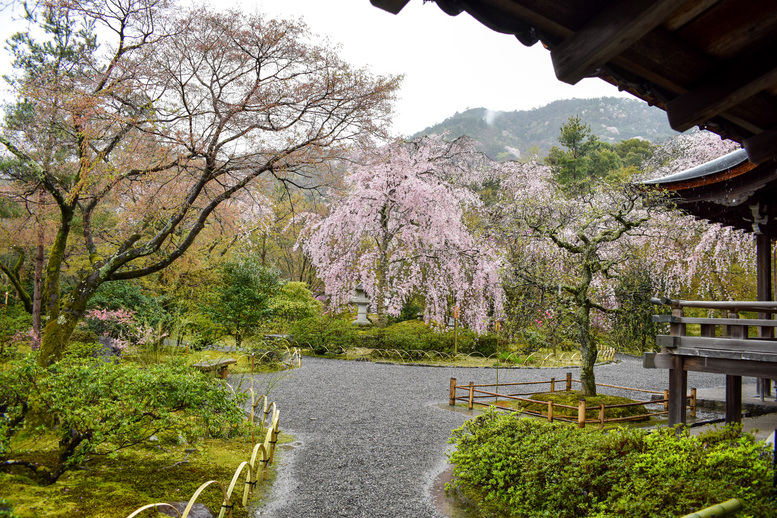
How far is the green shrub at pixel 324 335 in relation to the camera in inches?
568

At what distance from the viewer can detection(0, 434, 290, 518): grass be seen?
3.27 m

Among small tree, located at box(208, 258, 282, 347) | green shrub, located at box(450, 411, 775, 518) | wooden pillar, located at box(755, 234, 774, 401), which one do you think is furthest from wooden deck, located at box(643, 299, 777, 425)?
small tree, located at box(208, 258, 282, 347)

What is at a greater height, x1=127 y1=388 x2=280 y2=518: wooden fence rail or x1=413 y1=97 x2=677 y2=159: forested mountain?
x1=413 y1=97 x2=677 y2=159: forested mountain

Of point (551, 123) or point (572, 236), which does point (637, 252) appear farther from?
point (551, 123)

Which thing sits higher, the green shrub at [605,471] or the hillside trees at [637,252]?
the hillside trees at [637,252]

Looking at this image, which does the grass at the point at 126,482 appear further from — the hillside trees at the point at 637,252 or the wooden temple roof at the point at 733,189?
the hillside trees at the point at 637,252

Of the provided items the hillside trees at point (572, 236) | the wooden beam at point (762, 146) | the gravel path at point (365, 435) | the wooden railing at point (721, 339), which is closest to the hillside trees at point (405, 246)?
the hillside trees at point (572, 236)

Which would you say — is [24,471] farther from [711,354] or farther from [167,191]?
[711,354]

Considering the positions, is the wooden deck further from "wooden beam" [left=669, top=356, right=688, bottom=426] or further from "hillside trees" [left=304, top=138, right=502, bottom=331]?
"hillside trees" [left=304, top=138, right=502, bottom=331]

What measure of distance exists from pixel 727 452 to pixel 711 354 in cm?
157

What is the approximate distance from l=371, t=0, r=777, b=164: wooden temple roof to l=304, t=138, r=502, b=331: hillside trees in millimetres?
12487

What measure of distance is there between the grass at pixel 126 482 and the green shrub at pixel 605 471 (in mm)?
2167

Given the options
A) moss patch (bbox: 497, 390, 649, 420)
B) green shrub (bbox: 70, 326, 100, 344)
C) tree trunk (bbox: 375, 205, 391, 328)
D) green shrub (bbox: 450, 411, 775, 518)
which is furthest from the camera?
tree trunk (bbox: 375, 205, 391, 328)

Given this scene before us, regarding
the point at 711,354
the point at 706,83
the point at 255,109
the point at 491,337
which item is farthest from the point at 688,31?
the point at 491,337
